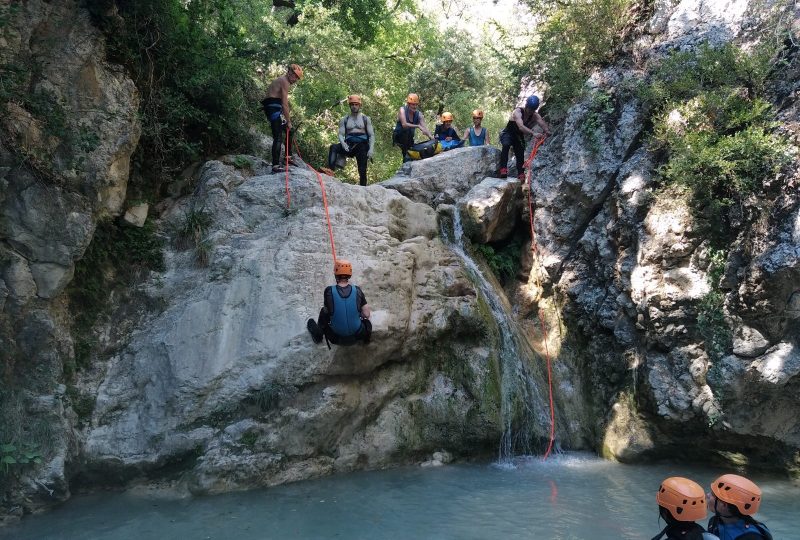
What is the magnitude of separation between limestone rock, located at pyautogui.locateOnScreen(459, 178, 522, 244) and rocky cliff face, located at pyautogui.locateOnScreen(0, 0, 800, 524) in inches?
24.5

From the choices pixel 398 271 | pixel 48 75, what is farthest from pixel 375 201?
pixel 48 75

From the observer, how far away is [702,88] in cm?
834

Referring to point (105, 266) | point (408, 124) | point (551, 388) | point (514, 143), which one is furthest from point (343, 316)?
point (408, 124)

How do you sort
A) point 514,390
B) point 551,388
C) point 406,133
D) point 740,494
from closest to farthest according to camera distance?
point 740,494 → point 514,390 → point 551,388 → point 406,133

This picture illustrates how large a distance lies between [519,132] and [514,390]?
4.68m

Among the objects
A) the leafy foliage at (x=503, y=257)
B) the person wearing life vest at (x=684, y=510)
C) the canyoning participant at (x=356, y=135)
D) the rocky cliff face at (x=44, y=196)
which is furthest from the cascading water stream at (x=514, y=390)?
the rocky cliff face at (x=44, y=196)

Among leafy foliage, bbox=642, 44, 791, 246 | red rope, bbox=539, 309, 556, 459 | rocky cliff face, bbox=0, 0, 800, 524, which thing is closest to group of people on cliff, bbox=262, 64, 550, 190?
rocky cliff face, bbox=0, 0, 800, 524

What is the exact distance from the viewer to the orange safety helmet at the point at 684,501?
10.9 ft

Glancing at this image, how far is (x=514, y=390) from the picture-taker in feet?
27.1

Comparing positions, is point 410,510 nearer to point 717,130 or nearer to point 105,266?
point 105,266

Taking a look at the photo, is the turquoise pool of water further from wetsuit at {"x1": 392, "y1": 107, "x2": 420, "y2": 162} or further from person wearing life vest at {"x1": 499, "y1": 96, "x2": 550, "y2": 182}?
wetsuit at {"x1": 392, "y1": 107, "x2": 420, "y2": 162}

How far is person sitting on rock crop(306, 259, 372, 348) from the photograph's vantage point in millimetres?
6809

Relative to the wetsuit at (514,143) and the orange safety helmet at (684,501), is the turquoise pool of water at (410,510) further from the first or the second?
the wetsuit at (514,143)

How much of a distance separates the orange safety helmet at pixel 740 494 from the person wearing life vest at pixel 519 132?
758cm
